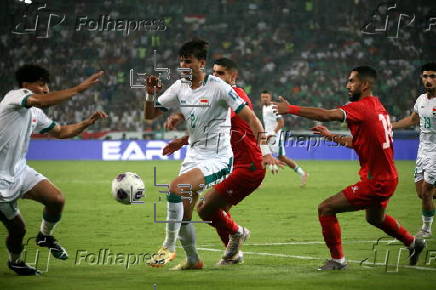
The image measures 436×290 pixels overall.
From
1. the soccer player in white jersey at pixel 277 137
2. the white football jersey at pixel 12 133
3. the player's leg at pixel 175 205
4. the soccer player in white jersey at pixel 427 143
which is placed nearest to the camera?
the white football jersey at pixel 12 133

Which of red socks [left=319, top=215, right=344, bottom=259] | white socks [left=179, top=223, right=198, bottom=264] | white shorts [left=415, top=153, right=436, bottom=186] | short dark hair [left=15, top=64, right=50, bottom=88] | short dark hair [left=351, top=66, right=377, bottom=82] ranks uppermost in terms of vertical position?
short dark hair [left=351, top=66, right=377, bottom=82]

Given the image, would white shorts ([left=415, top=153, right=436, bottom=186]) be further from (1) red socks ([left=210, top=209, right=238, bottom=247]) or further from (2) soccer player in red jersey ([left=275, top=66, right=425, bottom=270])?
(1) red socks ([left=210, top=209, right=238, bottom=247])

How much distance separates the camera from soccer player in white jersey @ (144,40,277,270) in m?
8.52

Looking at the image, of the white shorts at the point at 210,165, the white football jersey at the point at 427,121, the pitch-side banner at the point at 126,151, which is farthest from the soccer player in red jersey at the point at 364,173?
the pitch-side banner at the point at 126,151

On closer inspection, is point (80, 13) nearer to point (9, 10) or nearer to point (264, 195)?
point (9, 10)

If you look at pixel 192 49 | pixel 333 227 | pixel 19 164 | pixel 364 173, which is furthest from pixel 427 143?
pixel 19 164

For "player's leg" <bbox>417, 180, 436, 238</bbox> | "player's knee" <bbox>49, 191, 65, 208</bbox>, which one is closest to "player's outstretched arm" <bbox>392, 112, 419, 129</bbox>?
"player's leg" <bbox>417, 180, 436, 238</bbox>

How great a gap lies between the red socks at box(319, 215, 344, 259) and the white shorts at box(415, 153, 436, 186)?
3.62 m

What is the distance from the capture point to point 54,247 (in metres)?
9.24

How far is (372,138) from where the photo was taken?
8.65 m

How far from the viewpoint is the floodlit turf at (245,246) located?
7973 mm

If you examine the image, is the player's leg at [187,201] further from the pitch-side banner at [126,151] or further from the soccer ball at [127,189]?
the pitch-side banner at [126,151]

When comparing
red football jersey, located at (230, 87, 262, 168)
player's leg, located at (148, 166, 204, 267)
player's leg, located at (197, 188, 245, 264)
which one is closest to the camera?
player's leg, located at (148, 166, 204, 267)

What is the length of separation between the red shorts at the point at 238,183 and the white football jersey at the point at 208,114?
667 millimetres
